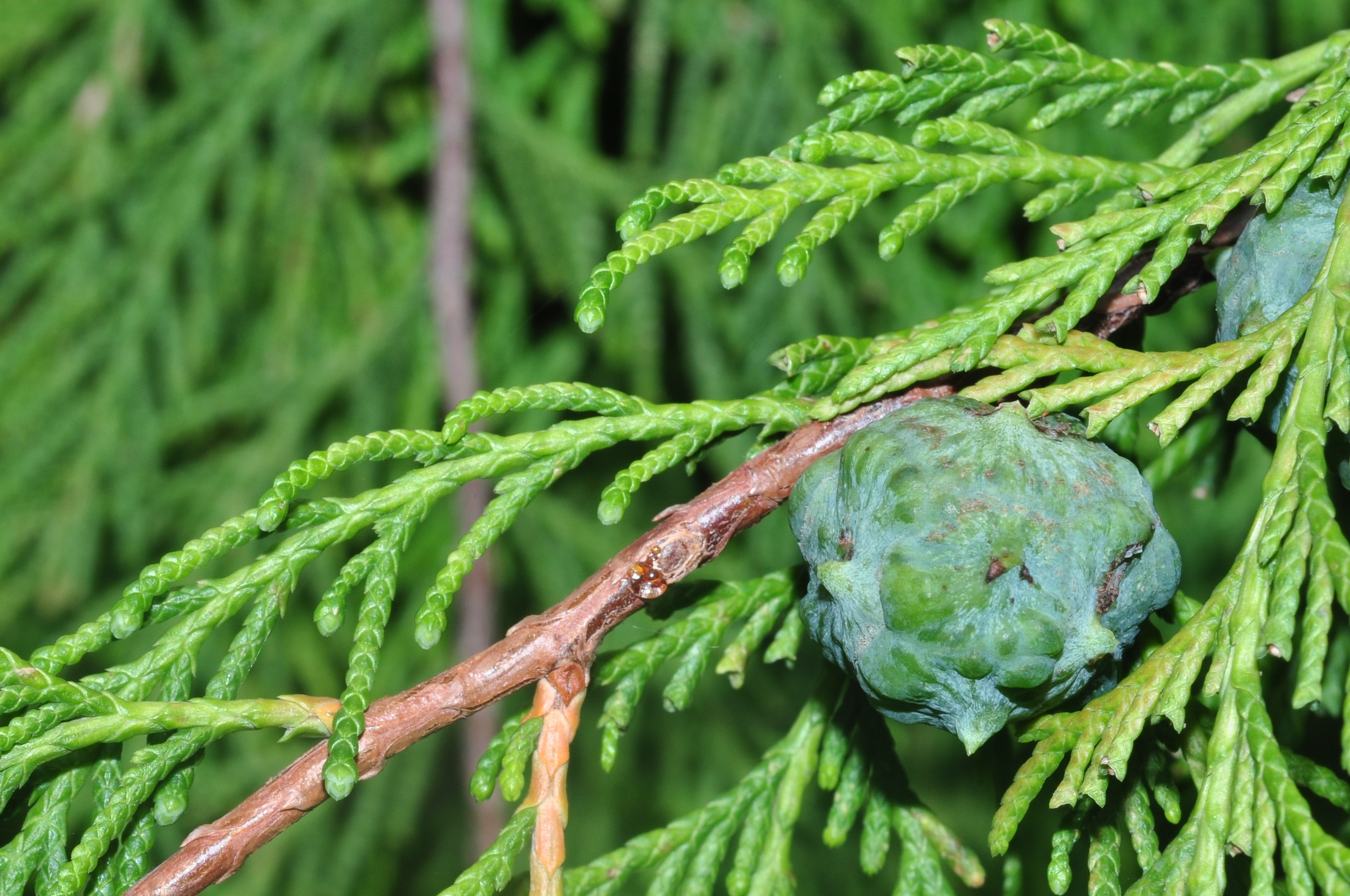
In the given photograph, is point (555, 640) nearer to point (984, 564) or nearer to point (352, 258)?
point (984, 564)

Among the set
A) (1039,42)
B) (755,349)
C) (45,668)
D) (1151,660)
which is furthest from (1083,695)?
(755,349)

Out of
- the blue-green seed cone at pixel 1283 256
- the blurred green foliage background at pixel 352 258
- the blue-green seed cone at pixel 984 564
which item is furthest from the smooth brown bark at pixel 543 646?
the blurred green foliage background at pixel 352 258

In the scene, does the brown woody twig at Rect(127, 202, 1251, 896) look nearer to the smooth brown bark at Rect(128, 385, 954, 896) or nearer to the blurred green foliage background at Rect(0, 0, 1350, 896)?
the smooth brown bark at Rect(128, 385, 954, 896)

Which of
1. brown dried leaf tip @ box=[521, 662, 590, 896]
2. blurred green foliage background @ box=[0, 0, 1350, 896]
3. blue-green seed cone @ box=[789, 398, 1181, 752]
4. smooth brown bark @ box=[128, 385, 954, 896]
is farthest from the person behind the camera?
blurred green foliage background @ box=[0, 0, 1350, 896]

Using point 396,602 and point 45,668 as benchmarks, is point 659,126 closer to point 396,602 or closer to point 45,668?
point 396,602

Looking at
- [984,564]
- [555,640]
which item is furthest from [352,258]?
[984,564]

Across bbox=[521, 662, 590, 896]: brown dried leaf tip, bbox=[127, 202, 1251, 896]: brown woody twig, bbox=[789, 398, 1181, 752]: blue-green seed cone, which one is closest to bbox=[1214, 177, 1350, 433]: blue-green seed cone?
bbox=[127, 202, 1251, 896]: brown woody twig
